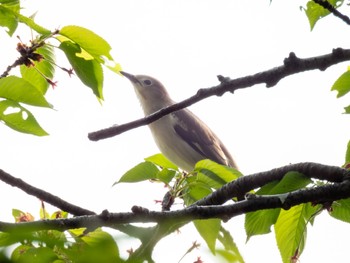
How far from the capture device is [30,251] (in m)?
1.10

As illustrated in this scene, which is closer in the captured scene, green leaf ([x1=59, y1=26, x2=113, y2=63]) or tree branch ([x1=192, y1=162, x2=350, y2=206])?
tree branch ([x1=192, y1=162, x2=350, y2=206])

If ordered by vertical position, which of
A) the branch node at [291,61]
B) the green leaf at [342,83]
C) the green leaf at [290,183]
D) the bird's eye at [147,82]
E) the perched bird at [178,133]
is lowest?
the green leaf at [290,183]

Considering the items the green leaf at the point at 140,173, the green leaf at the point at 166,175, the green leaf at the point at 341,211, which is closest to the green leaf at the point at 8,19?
the green leaf at the point at 140,173

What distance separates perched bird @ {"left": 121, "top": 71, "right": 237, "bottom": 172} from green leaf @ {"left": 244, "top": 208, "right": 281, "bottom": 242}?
25.3 ft

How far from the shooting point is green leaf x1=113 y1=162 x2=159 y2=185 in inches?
137

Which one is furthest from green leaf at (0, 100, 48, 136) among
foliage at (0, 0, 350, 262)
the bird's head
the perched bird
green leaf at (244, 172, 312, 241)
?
the bird's head

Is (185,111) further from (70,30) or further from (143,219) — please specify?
(143,219)

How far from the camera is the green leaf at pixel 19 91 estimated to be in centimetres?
305

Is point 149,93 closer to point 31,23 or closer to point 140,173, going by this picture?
point 140,173

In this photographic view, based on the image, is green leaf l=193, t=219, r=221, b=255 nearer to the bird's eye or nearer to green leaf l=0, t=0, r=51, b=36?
green leaf l=0, t=0, r=51, b=36

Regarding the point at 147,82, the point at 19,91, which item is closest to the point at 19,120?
the point at 19,91

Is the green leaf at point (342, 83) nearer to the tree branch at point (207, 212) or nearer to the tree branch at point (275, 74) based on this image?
the tree branch at point (275, 74)

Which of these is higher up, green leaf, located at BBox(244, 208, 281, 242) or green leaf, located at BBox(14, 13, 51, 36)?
green leaf, located at BBox(14, 13, 51, 36)

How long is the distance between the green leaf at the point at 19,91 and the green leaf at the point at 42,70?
0.87 metres
